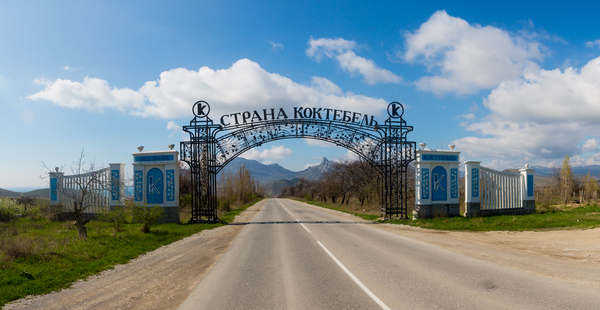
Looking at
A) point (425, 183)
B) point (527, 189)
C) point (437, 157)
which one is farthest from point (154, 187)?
point (527, 189)

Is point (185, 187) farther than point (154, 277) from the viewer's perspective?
Yes

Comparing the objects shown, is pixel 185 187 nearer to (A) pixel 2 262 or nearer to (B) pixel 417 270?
(A) pixel 2 262

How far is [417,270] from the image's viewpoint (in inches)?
307

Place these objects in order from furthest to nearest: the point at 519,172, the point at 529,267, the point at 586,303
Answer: the point at 519,172 → the point at 529,267 → the point at 586,303

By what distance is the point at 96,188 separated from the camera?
69.3 feet

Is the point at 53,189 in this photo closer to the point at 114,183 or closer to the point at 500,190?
the point at 114,183

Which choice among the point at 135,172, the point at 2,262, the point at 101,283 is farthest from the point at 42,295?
the point at 135,172

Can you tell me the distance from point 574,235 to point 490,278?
29.6ft

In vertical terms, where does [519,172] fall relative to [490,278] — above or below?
above

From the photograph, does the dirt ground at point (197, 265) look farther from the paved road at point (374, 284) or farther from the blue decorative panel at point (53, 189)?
the blue decorative panel at point (53, 189)

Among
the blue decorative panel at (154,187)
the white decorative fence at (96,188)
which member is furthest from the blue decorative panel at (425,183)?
the white decorative fence at (96,188)

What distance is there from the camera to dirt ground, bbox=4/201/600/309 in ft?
20.3

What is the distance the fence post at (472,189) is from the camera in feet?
69.9

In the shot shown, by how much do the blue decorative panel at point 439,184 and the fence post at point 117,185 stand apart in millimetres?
18480
